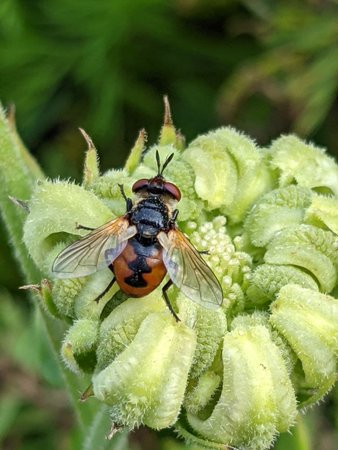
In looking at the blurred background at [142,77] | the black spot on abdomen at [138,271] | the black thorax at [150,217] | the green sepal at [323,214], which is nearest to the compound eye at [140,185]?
the black thorax at [150,217]

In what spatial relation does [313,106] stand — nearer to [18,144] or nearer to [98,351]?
[18,144]

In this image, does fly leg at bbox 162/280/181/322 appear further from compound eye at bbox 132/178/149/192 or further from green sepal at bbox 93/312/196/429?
compound eye at bbox 132/178/149/192

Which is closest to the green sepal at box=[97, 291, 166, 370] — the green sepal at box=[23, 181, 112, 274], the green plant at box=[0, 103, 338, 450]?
the green plant at box=[0, 103, 338, 450]

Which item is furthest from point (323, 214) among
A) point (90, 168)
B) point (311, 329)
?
point (90, 168)

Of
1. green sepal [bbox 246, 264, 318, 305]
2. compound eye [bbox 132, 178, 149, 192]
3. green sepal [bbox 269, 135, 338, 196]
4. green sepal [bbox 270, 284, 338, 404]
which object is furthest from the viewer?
green sepal [bbox 269, 135, 338, 196]

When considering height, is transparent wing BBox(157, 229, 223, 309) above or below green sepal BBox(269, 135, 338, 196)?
below

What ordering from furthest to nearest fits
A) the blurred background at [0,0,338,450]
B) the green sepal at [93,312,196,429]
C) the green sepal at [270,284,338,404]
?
the blurred background at [0,0,338,450], the green sepal at [270,284,338,404], the green sepal at [93,312,196,429]

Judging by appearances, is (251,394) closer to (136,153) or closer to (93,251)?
(93,251)
